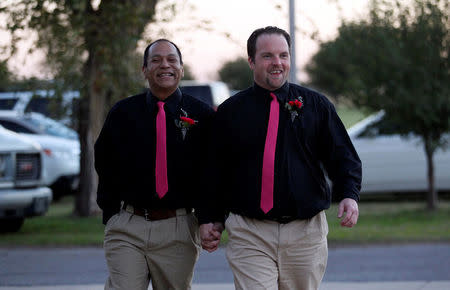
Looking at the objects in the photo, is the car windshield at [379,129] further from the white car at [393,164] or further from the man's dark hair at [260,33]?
the man's dark hair at [260,33]

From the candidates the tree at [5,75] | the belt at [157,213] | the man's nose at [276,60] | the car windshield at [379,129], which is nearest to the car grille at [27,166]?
the tree at [5,75]

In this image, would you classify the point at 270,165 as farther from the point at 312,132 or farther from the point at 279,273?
the point at 279,273

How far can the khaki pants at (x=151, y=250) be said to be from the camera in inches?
178

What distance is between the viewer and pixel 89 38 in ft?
39.6

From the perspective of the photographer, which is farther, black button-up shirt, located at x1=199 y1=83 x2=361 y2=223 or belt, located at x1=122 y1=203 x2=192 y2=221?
belt, located at x1=122 y1=203 x2=192 y2=221

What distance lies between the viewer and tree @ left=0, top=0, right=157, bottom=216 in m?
11.2

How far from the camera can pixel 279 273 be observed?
14.1 ft

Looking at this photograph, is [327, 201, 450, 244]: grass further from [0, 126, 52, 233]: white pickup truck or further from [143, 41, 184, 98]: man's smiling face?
[143, 41, 184, 98]: man's smiling face

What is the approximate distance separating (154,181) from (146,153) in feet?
0.57

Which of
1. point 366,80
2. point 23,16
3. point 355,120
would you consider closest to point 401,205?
point 355,120

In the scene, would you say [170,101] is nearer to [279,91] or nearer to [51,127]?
[279,91]

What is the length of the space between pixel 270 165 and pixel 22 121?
43.2ft

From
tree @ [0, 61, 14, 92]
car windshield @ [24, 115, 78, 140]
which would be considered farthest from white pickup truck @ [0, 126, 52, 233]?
car windshield @ [24, 115, 78, 140]

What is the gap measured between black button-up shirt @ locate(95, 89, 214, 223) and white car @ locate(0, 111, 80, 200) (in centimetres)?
1178
